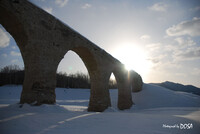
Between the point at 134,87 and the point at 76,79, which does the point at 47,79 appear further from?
the point at 76,79

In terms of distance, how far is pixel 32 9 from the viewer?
15.2 feet

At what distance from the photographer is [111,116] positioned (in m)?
3.61

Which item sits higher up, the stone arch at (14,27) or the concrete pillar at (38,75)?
the stone arch at (14,27)

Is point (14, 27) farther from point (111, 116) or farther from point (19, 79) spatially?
point (19, 79)

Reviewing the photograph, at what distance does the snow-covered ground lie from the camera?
7.58ft

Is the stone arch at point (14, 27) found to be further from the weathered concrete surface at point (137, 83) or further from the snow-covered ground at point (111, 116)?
the weathered concrete surface at point (137, 83)

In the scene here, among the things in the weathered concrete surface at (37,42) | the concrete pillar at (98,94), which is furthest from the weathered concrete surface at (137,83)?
the weathered concrete surface at (37,42)

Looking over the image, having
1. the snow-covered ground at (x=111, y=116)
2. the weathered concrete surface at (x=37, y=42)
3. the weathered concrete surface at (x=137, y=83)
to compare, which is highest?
the weathered concrete surface at (x=37, y=42)

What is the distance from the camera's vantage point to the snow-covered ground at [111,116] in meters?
2.31

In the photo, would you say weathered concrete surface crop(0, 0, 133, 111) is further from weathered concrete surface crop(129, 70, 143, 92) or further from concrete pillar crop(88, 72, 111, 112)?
weathered concrete surface crop(129, 70, 143, 92)

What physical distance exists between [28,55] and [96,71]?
4210mm

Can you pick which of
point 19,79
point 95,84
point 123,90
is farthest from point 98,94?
point 19,79

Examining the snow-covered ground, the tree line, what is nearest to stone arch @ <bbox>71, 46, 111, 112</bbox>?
the snow-covered ground

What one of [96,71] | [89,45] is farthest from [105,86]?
[89,45]
